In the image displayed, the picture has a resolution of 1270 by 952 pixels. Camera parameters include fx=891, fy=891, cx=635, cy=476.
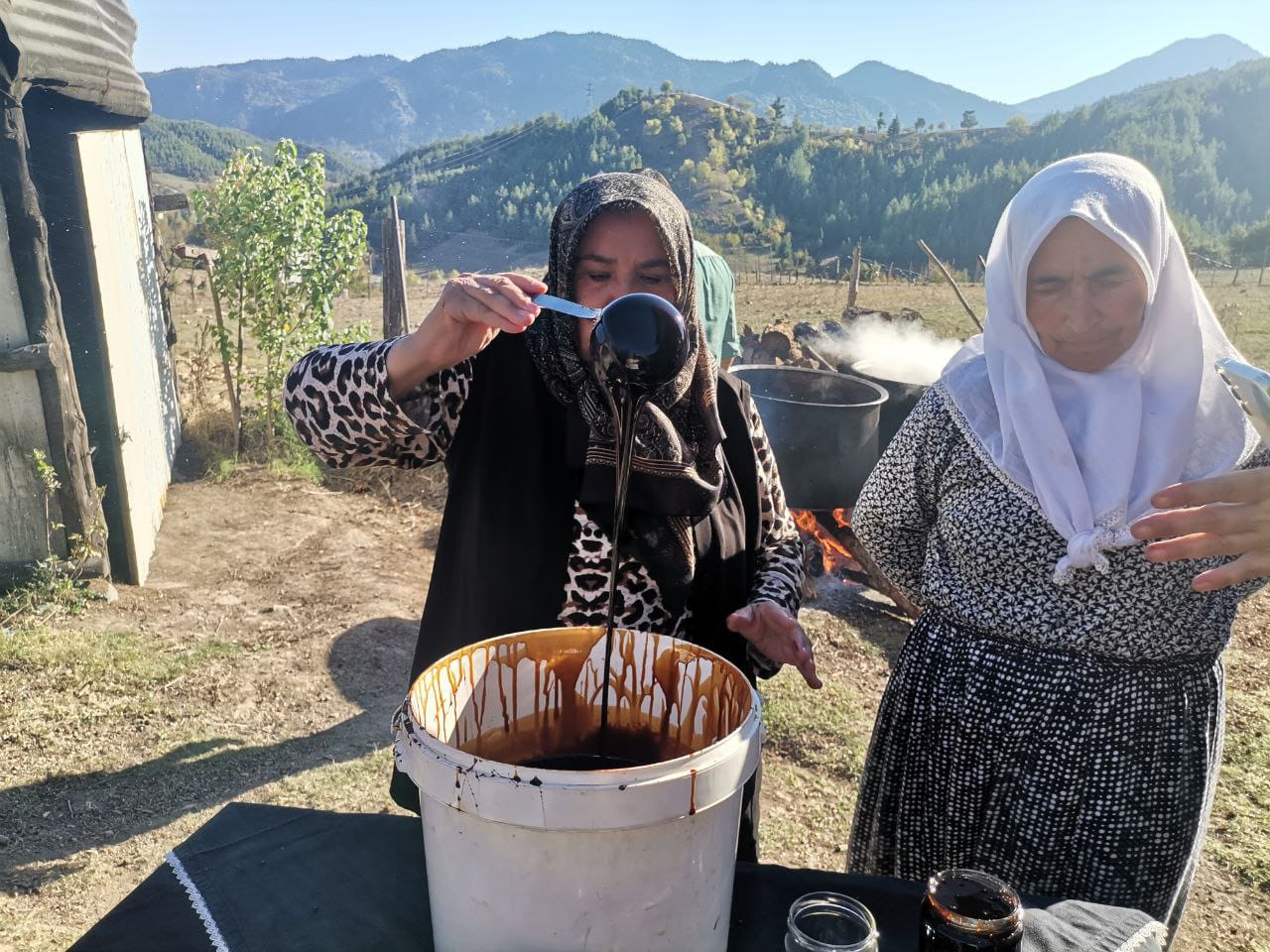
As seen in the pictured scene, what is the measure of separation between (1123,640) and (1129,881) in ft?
1.74

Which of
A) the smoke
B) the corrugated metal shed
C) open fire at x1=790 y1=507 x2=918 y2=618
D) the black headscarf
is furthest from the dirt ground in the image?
the corrugated metal shed

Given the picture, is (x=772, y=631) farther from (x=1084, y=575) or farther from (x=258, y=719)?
(x=258, y=719)

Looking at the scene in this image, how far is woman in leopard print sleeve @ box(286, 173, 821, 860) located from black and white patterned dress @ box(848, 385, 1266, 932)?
447mm

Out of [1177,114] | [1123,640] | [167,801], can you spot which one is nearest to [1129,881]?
[1123,640]

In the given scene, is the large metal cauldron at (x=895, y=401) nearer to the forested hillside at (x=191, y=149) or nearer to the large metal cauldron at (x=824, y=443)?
the large metal cauldron at (x=824, y=443)

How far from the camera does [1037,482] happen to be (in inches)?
73.9

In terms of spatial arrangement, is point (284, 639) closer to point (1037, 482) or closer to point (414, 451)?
point (414, 451)

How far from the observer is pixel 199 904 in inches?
52.8

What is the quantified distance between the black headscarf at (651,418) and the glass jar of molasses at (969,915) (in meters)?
0.76

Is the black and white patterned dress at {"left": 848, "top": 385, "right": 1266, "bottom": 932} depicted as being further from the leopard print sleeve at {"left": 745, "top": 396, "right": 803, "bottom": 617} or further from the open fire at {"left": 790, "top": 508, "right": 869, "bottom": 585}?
the open fire at {"left": 790, "top": 508, "right": 869, "bottom": 585}

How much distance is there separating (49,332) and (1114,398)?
4.97 m

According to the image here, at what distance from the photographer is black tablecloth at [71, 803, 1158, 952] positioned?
1.28m

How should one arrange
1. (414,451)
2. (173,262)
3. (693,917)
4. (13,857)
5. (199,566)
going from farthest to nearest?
(173,262)
(199,566)
(13,857)
(414,451)
(693,917)

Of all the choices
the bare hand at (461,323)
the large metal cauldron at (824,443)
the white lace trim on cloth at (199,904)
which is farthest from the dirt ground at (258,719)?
the bare hand at (461,323)
